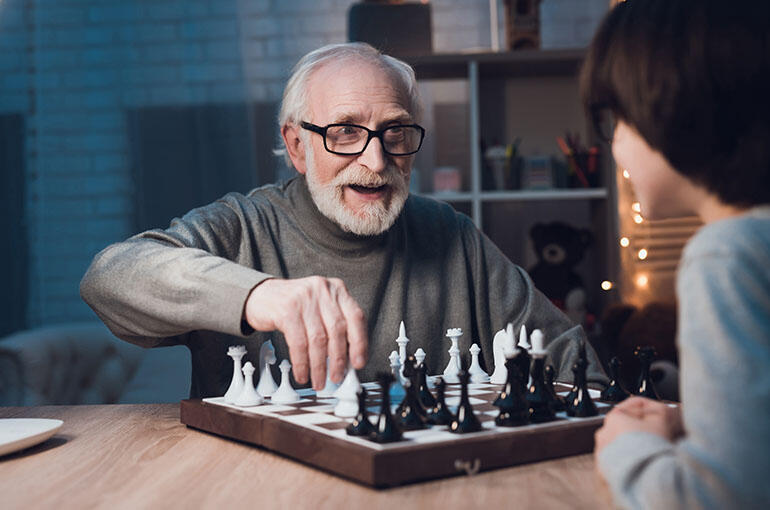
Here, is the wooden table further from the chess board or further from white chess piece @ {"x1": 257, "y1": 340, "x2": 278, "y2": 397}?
white chess piece @ {"x1": 257, "y1": 340, "x2": 278, "y2": 397}

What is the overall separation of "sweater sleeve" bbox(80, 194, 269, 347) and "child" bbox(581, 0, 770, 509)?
2.09 feet

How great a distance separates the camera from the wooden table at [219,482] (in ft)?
2.89

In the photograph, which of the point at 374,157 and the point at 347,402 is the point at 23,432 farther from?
the point at 374,157

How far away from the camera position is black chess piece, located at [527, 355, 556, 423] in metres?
1.09

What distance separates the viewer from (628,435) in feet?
2.59

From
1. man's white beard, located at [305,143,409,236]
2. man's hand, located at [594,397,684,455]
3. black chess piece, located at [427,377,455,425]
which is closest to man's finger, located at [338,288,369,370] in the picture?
black chess piece, located at [427,377,455,425]

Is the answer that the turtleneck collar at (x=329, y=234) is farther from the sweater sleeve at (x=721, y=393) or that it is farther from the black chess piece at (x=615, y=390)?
the sweater sleeve at (x=721, y=393)

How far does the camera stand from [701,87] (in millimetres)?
760

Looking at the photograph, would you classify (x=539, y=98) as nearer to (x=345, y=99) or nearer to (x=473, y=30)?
(x=473, y=30)

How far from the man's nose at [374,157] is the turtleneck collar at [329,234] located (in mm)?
176

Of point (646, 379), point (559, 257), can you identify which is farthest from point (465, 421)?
point (559, 257)

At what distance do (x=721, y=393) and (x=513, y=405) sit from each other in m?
0.41

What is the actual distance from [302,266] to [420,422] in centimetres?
99

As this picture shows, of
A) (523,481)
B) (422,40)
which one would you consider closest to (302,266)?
(523,481)
